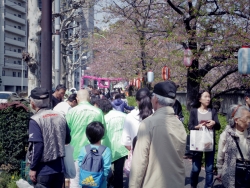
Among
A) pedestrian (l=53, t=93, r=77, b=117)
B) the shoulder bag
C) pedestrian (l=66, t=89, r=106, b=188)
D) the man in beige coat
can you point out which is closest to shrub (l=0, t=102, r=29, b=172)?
pedestrian (l=53, t=93, r=77, b=117)

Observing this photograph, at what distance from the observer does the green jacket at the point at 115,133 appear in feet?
16.5

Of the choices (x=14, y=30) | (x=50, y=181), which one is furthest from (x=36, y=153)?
(x=14, y=30)

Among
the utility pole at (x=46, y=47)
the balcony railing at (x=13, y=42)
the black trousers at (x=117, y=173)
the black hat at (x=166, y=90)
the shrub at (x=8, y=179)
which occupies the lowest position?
the shrub at (x=8, y=179)

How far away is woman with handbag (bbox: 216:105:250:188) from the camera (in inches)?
143

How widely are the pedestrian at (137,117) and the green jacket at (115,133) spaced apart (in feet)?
1.64

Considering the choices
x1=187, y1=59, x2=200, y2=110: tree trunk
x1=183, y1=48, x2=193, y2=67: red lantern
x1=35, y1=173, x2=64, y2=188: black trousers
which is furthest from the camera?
x1=187, y1=59, x2=200, y2=110: tree trunk

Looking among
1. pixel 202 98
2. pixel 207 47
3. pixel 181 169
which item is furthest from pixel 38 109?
pixel 207 47

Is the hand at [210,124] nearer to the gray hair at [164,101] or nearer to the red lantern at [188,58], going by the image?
the gray hair at [164,101]

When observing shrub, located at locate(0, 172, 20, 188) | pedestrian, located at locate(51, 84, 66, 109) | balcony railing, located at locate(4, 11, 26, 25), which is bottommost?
shrub, located at locate(0, 172, 20, 188)

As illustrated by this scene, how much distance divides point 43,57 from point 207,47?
5957 millimetres

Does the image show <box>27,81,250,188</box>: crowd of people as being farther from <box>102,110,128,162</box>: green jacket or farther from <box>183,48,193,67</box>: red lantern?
<box>183,48,193,67</box>: red lantern

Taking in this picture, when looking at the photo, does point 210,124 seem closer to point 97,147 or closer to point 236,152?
point 236,152

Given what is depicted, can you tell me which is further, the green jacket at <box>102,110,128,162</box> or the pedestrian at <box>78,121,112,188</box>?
the green jacket at <box>102,110,128,162</box>

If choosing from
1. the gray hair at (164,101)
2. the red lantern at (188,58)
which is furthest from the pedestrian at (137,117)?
the red lantern at (188,58)
